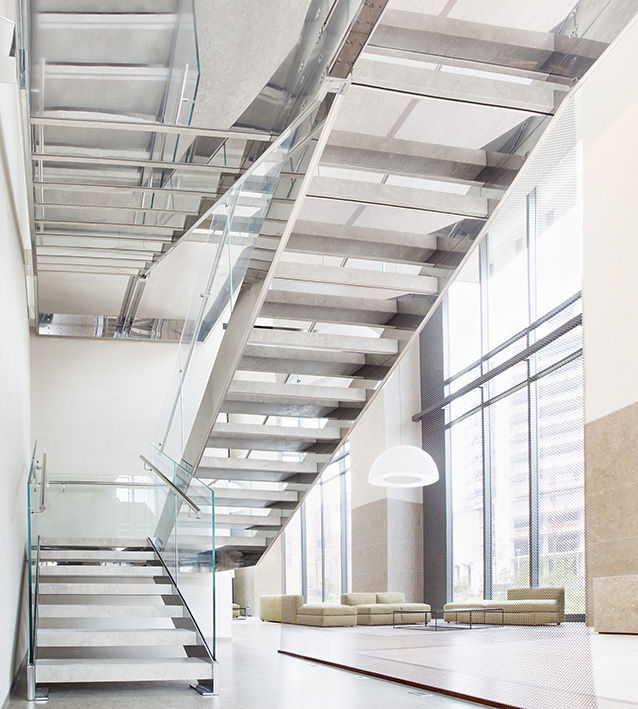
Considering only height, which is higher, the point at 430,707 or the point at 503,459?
the point at 503,459

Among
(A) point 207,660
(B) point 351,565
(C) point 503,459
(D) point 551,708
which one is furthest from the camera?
(B) point 351,565

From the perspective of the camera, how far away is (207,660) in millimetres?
5215

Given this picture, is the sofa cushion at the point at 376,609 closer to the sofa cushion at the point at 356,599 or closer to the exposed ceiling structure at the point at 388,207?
the sofa cushion at the point at 356,599

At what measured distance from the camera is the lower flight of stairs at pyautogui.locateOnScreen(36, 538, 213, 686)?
4.95m

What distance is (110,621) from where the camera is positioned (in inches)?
306

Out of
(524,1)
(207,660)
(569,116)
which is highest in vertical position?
(569,116)

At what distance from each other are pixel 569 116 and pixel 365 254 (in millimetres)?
7269

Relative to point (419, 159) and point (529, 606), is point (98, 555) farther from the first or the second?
point (529, 606)

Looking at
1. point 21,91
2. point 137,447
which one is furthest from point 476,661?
point 137,447

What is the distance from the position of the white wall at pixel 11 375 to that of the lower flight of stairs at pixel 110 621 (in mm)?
261

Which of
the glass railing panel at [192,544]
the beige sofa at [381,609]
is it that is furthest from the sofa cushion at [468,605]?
the glass railing panel at [192,544]

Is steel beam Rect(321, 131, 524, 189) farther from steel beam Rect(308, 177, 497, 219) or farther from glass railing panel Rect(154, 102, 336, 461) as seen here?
glass railing panel Rect(154, 102, 336, 461)

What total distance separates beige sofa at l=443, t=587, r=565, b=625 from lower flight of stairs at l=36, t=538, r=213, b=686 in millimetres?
4663

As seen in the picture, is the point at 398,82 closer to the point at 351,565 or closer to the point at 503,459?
the point at 503,459
